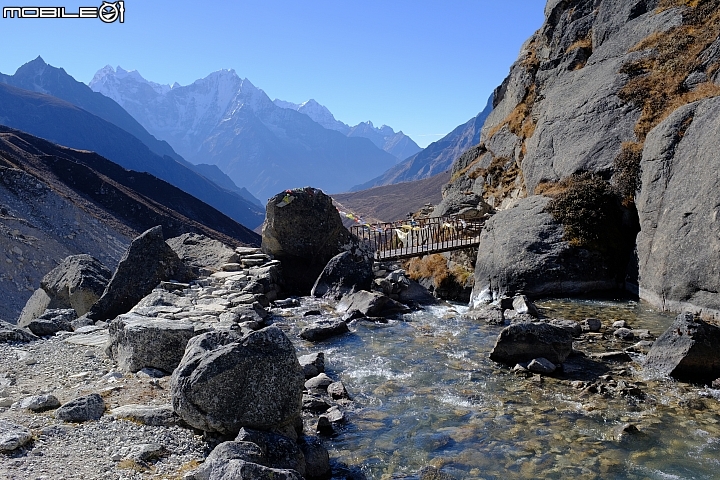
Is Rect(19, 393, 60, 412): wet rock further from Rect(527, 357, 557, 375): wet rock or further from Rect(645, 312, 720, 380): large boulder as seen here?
Rect(645, 312, 720, 380): large boulder

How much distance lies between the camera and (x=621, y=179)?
21141 mm

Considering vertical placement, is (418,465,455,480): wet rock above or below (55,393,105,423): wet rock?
below

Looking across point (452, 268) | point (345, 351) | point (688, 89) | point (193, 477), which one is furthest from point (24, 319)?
point (688, 89)

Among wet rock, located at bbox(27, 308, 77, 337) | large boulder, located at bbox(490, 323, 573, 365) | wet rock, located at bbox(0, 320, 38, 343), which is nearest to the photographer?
large boulder, located at bbox(490, 323, 573, 365)

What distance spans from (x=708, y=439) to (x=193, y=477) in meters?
7.75

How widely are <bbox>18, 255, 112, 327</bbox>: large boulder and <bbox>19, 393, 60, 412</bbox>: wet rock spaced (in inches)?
468

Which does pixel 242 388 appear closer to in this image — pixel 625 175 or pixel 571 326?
pixel 571 326

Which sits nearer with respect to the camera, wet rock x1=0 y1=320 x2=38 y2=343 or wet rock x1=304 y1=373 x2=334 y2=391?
wet rock x1=304 y1=373 x2=334 y2=391

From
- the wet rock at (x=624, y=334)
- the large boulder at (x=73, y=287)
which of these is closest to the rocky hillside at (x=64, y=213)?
the large boulder at (x=73, y=287)

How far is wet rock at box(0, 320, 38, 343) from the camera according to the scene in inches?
535

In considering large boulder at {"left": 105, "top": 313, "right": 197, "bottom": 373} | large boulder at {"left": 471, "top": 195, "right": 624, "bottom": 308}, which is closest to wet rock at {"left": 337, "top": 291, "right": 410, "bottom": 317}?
large boulder at {"left": 471, "top": 195, "right": 624, "bottom": 308}

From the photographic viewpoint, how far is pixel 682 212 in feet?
54.7

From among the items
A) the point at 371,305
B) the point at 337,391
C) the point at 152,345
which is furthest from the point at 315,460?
the point at 371,305

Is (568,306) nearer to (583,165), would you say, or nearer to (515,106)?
(583,165)
